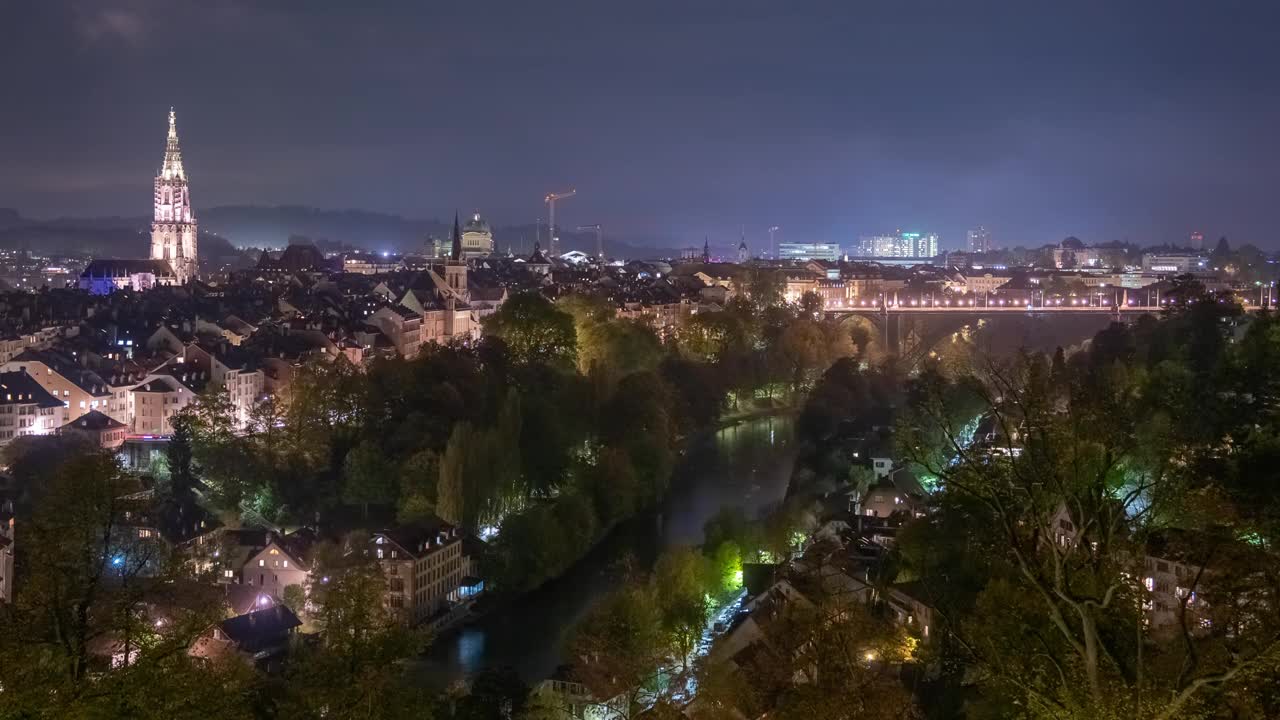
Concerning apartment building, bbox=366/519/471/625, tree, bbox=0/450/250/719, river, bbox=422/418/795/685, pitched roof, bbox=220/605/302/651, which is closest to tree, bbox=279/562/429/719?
tree, bbox=0/450/250/719

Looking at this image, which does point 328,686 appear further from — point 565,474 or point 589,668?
point 565,474

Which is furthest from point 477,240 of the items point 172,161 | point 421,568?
point 421,568

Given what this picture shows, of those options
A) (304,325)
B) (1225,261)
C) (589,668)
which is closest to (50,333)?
(304,325)

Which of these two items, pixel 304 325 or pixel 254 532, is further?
pixel 304 325

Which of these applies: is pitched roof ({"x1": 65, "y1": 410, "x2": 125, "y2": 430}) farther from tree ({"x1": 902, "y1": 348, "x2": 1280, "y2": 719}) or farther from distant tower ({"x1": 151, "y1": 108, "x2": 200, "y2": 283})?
distant tower ({"x1": 151, "y1": 108, "x2": 200, "y2": 283})

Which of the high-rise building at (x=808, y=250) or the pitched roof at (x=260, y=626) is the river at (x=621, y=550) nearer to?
the pitched roof at (x=260, y=626)

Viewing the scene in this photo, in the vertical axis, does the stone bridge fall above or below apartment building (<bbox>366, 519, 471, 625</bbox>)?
above
